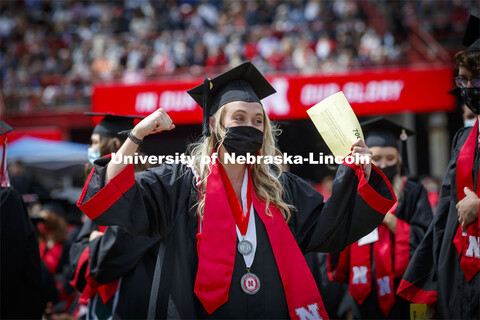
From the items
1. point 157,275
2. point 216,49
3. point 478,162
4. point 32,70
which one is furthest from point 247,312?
point 32,70

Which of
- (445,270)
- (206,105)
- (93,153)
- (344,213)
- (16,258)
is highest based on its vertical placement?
(206,105)

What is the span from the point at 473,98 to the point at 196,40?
15.8 m

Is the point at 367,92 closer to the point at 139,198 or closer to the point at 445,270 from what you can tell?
the point at 445,270

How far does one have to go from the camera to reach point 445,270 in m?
3.49

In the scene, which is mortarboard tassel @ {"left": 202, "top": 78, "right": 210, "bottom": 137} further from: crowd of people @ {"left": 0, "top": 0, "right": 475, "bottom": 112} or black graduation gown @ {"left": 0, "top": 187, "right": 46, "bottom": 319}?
crowd of people @ {"left": 0, "top": 0, "right": 475, "bottom": 112}

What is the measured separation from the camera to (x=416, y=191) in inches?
182

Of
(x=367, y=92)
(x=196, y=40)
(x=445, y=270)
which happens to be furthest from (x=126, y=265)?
(x=196, y=40)

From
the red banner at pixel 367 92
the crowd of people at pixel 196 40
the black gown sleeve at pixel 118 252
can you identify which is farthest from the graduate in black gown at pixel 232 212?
the crowd of people at pixel 196 40

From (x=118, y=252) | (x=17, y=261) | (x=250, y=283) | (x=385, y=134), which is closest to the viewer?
(x=250, y=283)

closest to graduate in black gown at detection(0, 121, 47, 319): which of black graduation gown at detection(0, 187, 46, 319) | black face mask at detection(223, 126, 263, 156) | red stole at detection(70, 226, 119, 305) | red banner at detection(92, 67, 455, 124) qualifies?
black graduation gown at detection(0, 187, 46, 319)

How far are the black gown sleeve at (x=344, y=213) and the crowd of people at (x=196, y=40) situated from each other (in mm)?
12938

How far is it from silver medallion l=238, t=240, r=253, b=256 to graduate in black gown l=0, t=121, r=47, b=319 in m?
1.77

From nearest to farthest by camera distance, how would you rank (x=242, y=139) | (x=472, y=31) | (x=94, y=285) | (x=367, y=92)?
(x=242, y=139) → (x=472, y=31) → (x=94, y=285) → (x=367, y=92)

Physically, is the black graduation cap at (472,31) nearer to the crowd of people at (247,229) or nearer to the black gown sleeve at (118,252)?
the crowd of people at (247,229)
